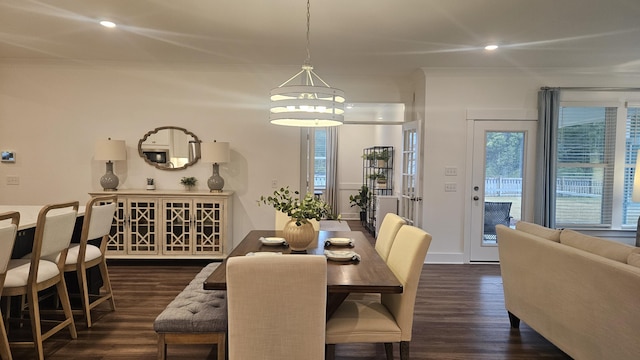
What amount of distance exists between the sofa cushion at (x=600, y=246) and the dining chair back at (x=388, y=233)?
108cm

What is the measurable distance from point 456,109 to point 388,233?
9.41 ft

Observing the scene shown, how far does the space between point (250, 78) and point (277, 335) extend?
157 inches

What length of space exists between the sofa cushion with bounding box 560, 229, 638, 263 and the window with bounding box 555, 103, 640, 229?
115 inches

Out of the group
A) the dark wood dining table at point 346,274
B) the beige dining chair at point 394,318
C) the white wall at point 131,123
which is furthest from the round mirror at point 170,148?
the beige dining chair at point 394,318

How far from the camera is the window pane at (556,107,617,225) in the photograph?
16.4ft

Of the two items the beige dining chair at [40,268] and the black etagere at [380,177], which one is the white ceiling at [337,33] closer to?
the beige dining chair at [40,268]

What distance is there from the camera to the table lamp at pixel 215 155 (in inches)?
188

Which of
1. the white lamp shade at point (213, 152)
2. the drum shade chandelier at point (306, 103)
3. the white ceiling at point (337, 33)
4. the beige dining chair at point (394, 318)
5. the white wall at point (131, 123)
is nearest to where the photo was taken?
the beige dining chair at point (394, 318)

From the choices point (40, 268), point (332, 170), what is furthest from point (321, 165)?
point (40, 268)

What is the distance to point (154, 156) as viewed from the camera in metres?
5.05

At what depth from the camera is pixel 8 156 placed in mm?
4957

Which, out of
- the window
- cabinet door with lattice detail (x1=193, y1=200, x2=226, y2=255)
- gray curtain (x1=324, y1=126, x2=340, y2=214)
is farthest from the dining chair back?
gray curtain (x1=324, y1=126, x2=340, y2=214)

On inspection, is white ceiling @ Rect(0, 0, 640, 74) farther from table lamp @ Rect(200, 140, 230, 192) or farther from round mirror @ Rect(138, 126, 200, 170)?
table lamp @ Rect(200, 140, 230, 192)

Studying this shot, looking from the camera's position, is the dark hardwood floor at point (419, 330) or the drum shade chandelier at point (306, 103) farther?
the dark hardwood floor at point (419, 330)
